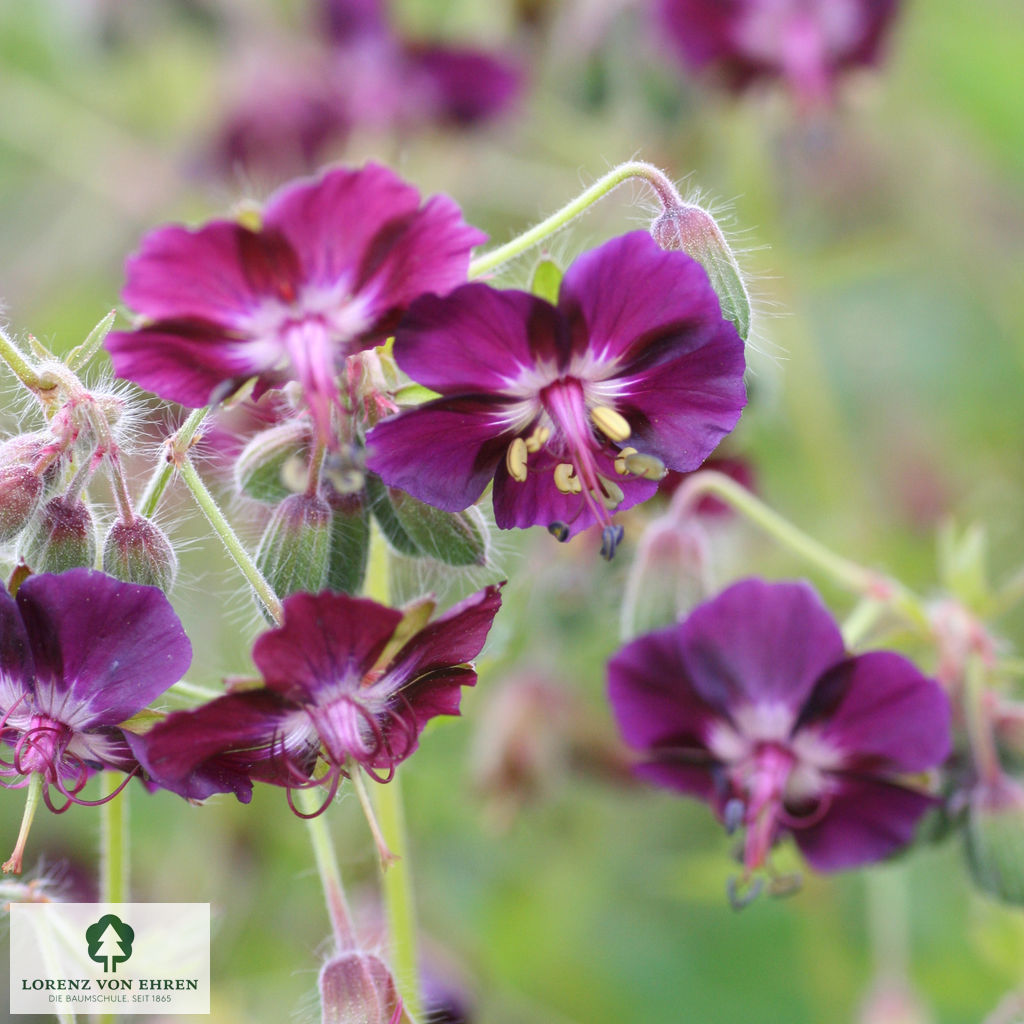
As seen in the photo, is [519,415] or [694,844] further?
[694,844]

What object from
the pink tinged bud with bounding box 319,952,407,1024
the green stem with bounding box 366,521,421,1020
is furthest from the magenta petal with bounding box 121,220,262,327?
the pink tinged bud with bounding box 319,952,407,1024

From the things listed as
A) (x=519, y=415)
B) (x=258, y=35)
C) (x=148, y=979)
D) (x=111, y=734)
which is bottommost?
(x=148, y=979)

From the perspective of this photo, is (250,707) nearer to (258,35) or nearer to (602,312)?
(602,312)

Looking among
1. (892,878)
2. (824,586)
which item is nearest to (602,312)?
(824,586)

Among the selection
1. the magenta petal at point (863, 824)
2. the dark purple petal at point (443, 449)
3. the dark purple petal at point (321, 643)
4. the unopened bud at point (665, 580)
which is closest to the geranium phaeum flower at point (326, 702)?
the dark purple petal at point (321, 643)

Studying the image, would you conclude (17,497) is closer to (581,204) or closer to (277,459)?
(277,459)

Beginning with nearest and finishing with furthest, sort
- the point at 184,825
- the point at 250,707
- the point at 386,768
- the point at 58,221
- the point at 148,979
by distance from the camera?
the point at 250,707
the point at 386,768
the point at 148,979
the point at 184,825
the point at 58,221

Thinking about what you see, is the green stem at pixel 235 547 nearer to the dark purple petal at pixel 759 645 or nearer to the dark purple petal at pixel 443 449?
the dark purple petal at pixel 443 449

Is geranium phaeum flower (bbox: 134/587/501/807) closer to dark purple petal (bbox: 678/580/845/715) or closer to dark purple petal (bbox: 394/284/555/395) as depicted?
dark purple petal (bbox: 394/284/555/395)
